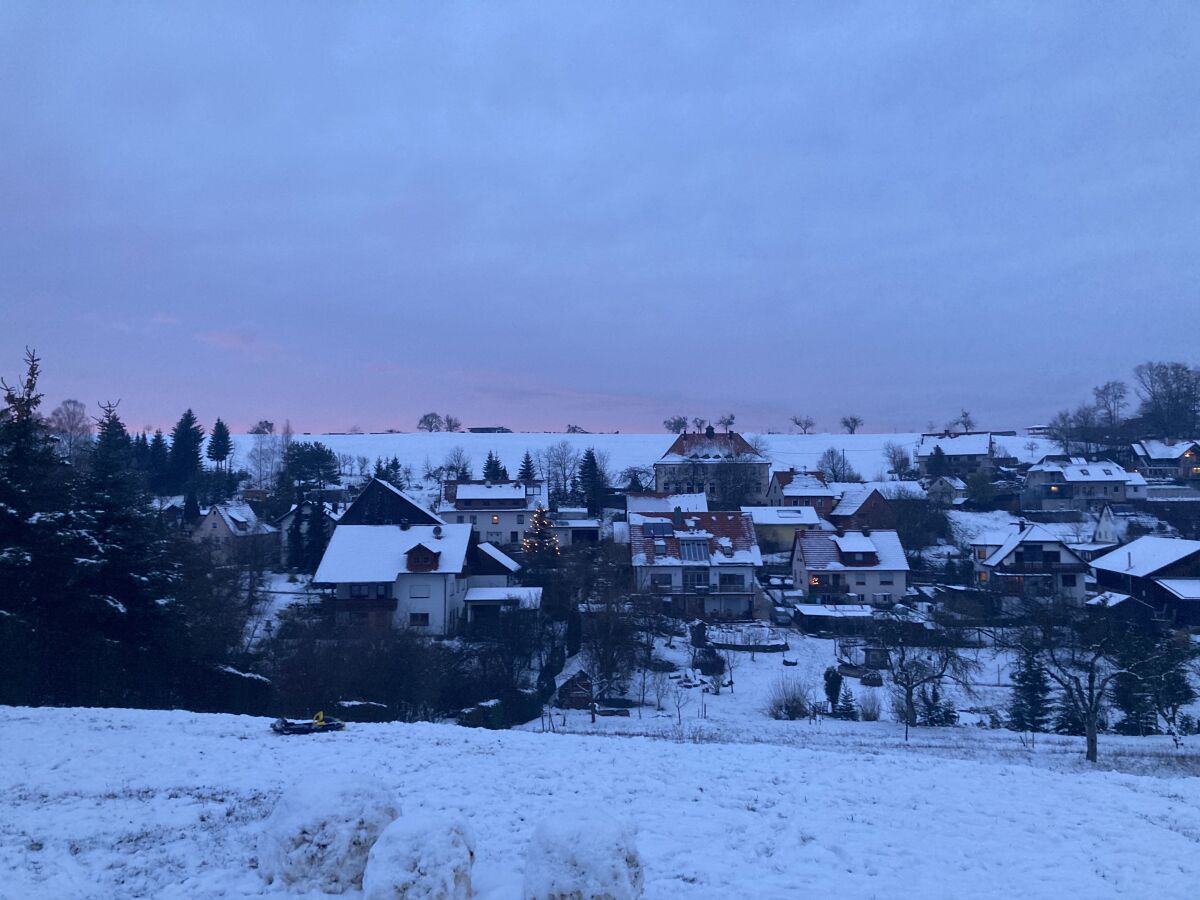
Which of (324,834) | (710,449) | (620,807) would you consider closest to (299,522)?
(710,449)

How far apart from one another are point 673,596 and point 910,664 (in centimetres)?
2011

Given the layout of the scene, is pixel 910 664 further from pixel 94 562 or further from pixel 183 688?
pixel 94 562

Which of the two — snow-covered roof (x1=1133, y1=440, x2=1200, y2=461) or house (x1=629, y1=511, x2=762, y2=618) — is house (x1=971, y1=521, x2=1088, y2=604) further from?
snow-covered roof (x1=1133, y1=440, x2=1200, y2=461)

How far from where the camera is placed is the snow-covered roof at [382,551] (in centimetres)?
3991

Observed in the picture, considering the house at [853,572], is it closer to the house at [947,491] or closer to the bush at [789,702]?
the bush at [789,702]

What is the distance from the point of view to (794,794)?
1181 cm

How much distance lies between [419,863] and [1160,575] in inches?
2041

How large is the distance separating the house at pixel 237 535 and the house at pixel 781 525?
1496 inches

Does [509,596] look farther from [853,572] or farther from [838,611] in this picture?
[853,572]

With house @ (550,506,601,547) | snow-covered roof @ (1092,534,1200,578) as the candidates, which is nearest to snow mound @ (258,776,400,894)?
snow-covered roof @ (1092,534,1200,578)

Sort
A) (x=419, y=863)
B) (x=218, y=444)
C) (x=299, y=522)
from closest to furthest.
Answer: (x=419, y=863) < (x=299, y=522) < (x=218, y=444)

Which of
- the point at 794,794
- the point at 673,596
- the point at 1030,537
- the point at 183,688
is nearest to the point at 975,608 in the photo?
the point at 1030,537

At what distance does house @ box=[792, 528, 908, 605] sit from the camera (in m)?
48.6

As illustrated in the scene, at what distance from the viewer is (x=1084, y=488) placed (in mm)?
74812
